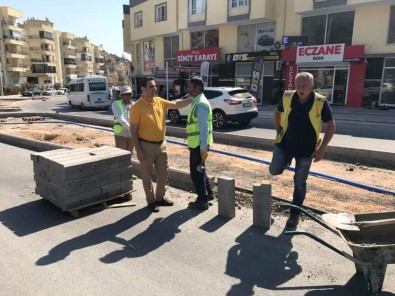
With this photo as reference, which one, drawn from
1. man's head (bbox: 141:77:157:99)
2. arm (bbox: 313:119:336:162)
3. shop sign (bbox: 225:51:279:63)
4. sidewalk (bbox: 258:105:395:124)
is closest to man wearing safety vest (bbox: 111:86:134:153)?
man's head (bbox: 141:77:157:99)

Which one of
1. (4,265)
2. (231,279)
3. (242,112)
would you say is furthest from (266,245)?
(242,112)

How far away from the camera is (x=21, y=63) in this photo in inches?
3127

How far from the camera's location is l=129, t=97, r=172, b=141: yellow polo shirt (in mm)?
4879

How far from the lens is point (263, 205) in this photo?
4.47 meters

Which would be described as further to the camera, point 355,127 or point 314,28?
point 314,28

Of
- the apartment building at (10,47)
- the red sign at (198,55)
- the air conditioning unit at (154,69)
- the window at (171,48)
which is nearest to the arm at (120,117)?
the red sign at (198,55)

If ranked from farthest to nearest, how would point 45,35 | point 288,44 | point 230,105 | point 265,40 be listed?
point 45,35, point 265,40, point 288,44, point 230,105

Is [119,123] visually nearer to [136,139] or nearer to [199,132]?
[136,139]

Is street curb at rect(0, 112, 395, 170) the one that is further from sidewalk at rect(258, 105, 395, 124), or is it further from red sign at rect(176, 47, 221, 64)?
red sign at rect(176, 47, 221, 64)

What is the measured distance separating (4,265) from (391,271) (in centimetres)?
399

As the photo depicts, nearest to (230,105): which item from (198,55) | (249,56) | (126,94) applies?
(126,94)

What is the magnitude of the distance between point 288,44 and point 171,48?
15.4 metres

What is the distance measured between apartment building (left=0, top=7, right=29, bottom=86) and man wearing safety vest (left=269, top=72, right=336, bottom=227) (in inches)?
3102

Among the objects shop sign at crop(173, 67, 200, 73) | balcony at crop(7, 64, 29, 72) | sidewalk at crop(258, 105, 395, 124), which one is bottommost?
sidewalk at crop(258, 105, 395, 124)
